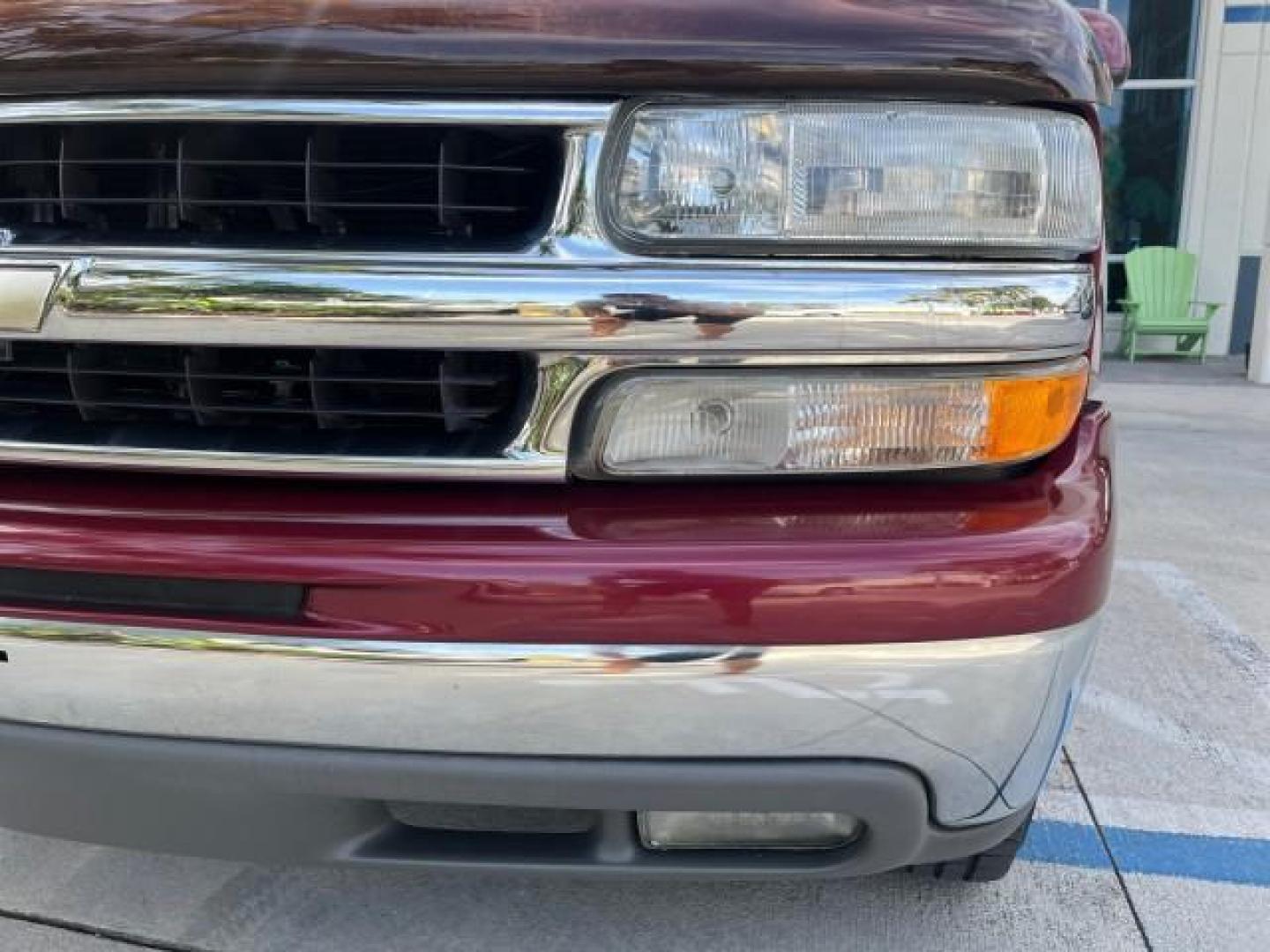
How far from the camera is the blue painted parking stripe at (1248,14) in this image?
995 centimetres

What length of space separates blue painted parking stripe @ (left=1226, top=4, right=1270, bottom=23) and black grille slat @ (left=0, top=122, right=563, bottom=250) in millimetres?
11239

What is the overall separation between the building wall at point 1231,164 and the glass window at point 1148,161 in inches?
9.0

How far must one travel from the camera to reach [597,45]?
1197mm

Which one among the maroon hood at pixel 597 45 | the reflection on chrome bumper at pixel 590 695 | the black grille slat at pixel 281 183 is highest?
the maroon hood at pixel 597 45

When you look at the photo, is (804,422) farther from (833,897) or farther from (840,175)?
(833,897)

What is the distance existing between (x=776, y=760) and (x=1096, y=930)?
111 cm

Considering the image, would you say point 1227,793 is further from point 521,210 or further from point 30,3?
point 30,3

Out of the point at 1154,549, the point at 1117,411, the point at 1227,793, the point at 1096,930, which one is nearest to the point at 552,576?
the point at 1096,930

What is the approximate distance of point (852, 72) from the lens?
120 centimetres

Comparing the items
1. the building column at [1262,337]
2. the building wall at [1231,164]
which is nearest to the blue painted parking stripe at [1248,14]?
the building wall at [1231,164]

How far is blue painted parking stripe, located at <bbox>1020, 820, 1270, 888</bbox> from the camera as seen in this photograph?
2121 millimetres

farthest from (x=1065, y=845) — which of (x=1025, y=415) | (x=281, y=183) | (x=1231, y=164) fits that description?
(x=1231, y=164)

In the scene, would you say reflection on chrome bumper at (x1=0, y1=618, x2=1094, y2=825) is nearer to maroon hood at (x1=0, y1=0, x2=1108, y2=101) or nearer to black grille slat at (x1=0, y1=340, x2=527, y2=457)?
black grille slat at (x1=0, y1=340, x2=527, y2=457)

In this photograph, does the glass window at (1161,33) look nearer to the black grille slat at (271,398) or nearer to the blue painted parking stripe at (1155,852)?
the blue painted parking stripe at (1155,852)
